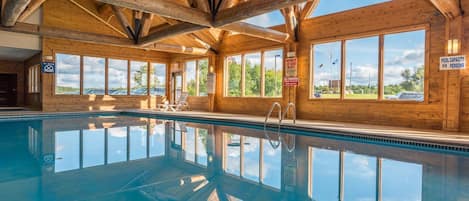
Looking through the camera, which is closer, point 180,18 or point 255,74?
point 180,18

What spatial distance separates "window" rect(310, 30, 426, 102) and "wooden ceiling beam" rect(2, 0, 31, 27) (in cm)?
683

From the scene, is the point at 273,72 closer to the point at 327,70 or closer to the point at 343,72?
the point at 327,70

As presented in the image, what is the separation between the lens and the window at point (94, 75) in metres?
11.1

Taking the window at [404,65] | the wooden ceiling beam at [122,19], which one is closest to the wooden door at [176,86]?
the wooden ceiling beam at [122,19]

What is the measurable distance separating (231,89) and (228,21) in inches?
204

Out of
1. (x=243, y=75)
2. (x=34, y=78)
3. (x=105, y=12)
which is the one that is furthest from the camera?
(x=34, y=78)

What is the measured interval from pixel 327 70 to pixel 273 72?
6.12 feet

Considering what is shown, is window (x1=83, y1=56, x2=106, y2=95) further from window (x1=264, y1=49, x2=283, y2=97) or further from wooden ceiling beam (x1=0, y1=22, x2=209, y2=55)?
window (x1=264, y1=49, x2=283, y2=97)

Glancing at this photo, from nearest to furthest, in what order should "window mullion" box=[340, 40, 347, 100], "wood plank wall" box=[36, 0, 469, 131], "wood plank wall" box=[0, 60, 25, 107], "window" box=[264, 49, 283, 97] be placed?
"wood plank wall" box=[36, 0, 469, 131] → "window mullion" box=[340, 40, 347, 100] → "window" box=[264, 49, 283, 97] → "wood plank wall" box=[0, 60, 25, 107]

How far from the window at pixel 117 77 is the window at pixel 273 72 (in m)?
6.07

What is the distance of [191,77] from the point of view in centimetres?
1259

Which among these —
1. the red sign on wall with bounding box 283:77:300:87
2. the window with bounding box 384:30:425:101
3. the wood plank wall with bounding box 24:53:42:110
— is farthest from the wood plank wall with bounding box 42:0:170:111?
the window with bounding box 384:30:425:101

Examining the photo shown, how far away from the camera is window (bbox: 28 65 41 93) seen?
10.8 meters

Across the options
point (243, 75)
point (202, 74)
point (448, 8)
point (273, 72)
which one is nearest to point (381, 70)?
point (448, 8)
